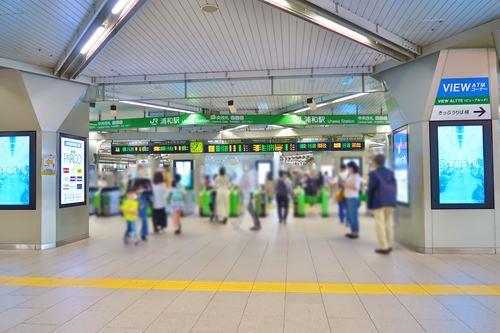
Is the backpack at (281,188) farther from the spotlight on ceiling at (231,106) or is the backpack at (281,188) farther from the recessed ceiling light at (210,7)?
the spotlight on ceiling at (231,106)

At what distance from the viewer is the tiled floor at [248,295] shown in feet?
8.66

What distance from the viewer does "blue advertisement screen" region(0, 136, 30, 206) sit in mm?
5801

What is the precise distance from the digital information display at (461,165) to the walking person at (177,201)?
13.6 ft

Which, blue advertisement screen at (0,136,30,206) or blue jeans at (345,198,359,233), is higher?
blue advertisement screen at (0,136,30,206)

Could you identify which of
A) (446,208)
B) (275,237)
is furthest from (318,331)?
(446,208)

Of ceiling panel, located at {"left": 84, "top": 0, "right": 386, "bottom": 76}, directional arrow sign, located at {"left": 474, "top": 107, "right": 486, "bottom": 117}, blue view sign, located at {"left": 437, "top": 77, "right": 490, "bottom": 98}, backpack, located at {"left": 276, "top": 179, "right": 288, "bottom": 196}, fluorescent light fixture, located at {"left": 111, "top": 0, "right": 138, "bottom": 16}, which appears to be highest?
ceiling panel, located at {"left": 84, "top": 0, "right": 386, "bottom": 76}

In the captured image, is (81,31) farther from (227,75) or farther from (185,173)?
(185,173)

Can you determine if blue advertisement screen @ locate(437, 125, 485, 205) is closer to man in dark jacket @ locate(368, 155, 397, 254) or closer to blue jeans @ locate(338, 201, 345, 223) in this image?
man in dark jacket @ locate(368, 155, 397, 254)

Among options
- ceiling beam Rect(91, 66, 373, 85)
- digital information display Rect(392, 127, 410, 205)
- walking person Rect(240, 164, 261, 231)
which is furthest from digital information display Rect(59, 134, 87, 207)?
digital information display Rect(392, 127, 410, 205)

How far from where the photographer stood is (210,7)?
165 inches

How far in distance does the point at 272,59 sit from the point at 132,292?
4.21 m

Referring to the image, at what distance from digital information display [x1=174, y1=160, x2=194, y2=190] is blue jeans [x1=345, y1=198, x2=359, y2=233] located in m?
1.05

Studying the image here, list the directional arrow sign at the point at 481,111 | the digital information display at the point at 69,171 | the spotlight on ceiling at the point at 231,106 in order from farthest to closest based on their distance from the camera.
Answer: the spotlight on ceiling at the point at 231,106 < the digital information display at the point at 69,171 < the directional arrow sign at the point at 481,111

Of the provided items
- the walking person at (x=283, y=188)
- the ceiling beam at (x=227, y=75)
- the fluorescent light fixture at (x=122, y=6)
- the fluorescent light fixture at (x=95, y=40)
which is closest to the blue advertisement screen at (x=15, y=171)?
the ceiling beam at (x=227, y=75)
